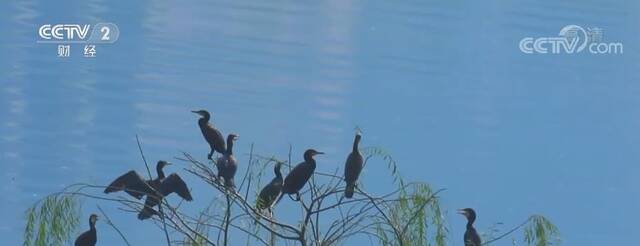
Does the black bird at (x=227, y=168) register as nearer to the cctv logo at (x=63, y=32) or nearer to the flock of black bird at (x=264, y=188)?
the flock of black bird at (x=264, y=188)

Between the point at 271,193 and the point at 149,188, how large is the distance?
0.90ft

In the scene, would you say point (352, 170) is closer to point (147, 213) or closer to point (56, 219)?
point (147, 213)

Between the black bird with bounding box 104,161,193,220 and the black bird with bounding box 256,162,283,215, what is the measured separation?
0.71ft

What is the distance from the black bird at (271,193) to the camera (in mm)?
3748

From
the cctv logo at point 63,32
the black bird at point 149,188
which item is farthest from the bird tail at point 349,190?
the cctv logo at point 63,32

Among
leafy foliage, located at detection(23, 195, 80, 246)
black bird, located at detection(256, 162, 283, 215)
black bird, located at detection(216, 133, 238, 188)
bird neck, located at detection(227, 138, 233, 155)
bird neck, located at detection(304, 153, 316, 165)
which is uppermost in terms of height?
bird neck, located at detection(227, 138, 233, 155)

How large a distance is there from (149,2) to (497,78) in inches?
60.1

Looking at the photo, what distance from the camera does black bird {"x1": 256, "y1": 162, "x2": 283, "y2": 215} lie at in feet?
12.3

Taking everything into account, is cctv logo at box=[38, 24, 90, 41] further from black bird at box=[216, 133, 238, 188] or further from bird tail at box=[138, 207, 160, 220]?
bird tail at box=[138, 207, 160, 220]

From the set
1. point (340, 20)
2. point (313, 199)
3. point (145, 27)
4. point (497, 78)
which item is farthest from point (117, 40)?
point (313, 199)

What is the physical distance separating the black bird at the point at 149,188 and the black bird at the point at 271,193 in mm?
217

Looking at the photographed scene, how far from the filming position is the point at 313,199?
3.61 metres

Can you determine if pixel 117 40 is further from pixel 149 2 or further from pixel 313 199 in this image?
pixel 313 199

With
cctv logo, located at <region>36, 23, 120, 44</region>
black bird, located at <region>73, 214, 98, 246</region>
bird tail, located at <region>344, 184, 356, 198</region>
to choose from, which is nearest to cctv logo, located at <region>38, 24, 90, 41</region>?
cctv logo, located at <region>36, 23, 120, 44</region>
